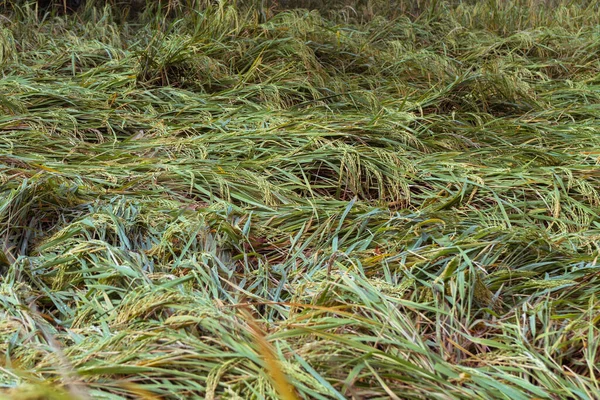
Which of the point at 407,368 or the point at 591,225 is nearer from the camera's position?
the point at 407,368

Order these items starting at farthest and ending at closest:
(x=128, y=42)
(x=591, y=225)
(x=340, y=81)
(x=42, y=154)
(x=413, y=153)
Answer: (x=128, y=42)
(x=340, y=81)
(x=413, y=153)
(x=42, y=154)
(x=591, y=225)

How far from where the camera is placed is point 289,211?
2504mm

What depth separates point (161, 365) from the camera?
1588mm

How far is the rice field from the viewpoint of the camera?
1.63 m

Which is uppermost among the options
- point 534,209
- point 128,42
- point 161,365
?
point 161,365

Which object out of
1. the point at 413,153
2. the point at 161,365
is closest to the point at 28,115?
the point at 413,153

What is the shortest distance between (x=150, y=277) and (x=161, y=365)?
45 cm

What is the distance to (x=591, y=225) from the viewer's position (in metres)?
2.53

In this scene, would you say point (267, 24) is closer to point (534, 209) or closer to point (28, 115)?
point (28, 115)

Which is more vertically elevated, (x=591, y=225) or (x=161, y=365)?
(x=161, y=365)

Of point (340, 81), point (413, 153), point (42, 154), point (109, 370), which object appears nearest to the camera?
point (109, 370)

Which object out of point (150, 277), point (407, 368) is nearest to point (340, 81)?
point (150, 277)

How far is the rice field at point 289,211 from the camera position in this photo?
1627 mm

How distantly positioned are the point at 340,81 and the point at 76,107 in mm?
1285
